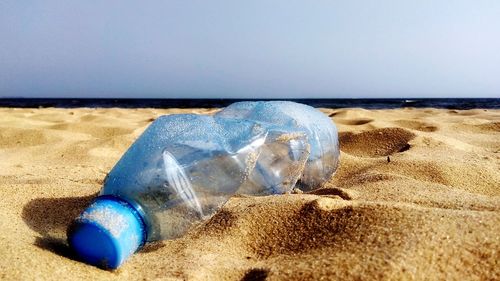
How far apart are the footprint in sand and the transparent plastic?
0.91 m

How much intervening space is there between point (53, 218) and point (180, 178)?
0.38 m

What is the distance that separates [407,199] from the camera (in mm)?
1298

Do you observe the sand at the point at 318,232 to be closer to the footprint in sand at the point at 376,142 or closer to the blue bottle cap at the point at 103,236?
the blue bottle cap at the point at 103,236

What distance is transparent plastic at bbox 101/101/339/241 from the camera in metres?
1.13

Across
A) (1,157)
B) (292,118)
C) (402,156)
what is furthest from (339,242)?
(1,157)

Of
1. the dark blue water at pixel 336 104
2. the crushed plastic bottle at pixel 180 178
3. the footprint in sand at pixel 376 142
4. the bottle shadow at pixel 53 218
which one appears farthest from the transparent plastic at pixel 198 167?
the dark blue water at pixel 336 104

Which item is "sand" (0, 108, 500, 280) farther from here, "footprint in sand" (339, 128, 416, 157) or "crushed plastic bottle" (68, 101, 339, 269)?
"footprint in sand" (339, 128, 416, 157)

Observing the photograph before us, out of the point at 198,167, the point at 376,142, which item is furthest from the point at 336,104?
the point at 198,167

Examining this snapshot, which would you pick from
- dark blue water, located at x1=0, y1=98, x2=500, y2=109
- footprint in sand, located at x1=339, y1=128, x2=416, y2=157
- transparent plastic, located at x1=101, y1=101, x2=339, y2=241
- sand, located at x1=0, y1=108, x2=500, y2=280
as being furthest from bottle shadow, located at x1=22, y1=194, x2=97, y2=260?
dark blue water, located at x1=0, y1=98, x2=500, y2=109

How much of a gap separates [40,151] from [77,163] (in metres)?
0.47

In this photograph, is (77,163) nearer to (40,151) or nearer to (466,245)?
(40,151)

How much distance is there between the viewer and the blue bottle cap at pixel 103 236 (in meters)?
0.91

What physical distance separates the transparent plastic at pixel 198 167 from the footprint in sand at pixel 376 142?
0.91m

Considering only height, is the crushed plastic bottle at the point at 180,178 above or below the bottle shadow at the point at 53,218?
above
